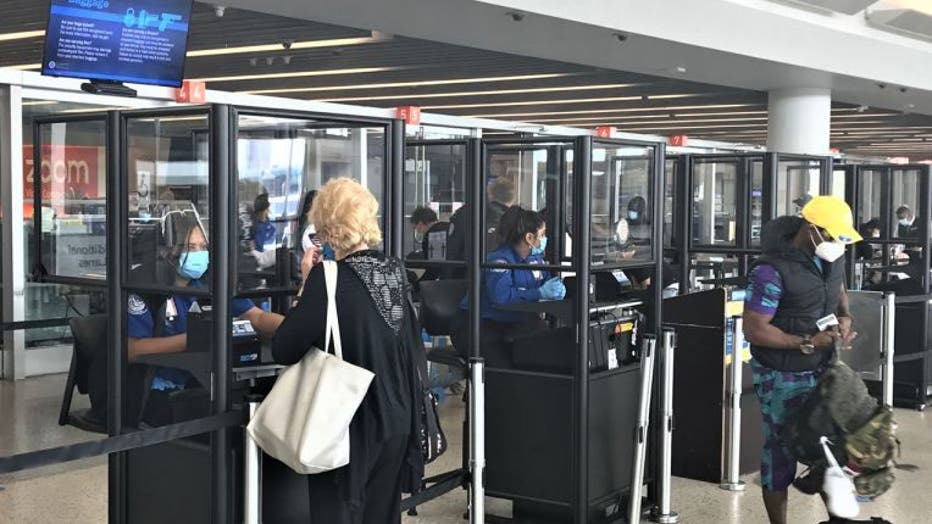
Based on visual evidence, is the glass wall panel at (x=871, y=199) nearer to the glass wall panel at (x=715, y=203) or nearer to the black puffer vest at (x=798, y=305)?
the glass wall panel at (x=715, y=203)

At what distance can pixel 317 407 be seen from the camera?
122 inches

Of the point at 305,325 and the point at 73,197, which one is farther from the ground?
the point at 73,197

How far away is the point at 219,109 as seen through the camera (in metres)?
3.32

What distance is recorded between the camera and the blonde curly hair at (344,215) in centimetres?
328

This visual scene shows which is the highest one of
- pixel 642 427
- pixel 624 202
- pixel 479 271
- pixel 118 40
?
pixel 118 40

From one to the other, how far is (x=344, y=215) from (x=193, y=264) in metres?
0.80

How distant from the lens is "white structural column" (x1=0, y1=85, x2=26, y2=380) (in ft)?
28.1

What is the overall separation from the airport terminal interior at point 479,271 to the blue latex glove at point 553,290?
0.01 m

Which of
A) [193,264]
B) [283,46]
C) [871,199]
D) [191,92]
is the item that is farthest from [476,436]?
[283,46]

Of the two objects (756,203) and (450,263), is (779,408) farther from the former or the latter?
(756,203)

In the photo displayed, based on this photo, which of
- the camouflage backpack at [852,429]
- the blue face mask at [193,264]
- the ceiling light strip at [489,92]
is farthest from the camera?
the ceiling light strip at [489,92]

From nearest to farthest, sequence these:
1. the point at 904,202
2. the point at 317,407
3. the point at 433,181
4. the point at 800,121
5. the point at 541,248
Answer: the point at 317,407 → the point at 541,248 → the point at 904,202 → the point at 433,181 → the point at 800,121

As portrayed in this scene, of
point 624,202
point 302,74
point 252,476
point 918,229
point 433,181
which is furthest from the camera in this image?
point 302,74

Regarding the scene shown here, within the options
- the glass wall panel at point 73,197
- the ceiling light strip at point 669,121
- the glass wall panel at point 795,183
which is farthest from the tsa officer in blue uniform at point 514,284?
the ceiling light strip at point 669,121
